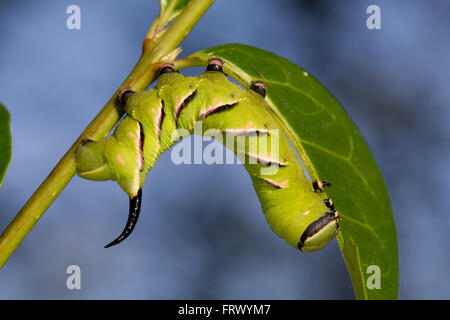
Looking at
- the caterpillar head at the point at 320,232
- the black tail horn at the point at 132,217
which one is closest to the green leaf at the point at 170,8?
the black tail horn at the point at 132,217

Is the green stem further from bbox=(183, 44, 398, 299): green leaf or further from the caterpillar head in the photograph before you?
the caterpillar head

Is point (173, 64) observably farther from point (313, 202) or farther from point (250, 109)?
point (313, 202)

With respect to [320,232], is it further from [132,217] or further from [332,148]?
[132,217]

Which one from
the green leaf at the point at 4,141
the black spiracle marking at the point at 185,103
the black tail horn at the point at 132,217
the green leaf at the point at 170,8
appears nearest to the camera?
the green leaf at the point at 4,141

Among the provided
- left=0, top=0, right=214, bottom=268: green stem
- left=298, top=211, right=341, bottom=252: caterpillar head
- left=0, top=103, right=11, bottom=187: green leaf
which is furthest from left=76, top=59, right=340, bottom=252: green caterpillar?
left=0, top=103, right=11, bottom=187: green leaf

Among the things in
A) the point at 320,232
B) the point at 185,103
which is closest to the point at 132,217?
the point at 185,103

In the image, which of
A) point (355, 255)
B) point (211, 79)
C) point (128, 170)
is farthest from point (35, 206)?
point (355, 255)

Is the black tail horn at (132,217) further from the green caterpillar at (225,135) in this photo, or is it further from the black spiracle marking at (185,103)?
the black spiracle marking at (185,103)
